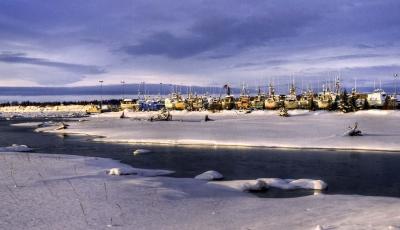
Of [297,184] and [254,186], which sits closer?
[254,186]

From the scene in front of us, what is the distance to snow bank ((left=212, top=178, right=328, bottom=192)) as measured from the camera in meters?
23.6

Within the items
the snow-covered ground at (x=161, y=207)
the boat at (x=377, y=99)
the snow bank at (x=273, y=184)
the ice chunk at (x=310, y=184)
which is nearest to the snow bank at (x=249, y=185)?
the snow bank at (x=273, y=184)

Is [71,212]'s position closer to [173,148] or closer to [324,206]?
[324,206]

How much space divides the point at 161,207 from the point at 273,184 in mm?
8268

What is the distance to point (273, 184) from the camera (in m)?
24.6

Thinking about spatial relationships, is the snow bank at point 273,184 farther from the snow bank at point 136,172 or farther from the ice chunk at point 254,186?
the snow bank at point 136,172

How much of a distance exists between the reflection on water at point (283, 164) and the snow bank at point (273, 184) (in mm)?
579

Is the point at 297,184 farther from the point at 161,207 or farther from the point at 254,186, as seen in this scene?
the point at 161,207

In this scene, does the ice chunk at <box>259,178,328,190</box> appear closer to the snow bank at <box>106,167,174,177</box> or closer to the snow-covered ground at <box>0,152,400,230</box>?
the snow-covered ground at <box>0,152,400,230</box>

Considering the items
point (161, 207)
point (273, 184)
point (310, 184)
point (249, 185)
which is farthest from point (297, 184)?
point (161, 207)

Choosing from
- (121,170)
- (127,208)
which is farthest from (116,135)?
(127,208)

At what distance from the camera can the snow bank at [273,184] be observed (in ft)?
77.3

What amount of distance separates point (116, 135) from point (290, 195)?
42.2 meters

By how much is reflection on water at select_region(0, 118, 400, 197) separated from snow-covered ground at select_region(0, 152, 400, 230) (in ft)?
10.3
